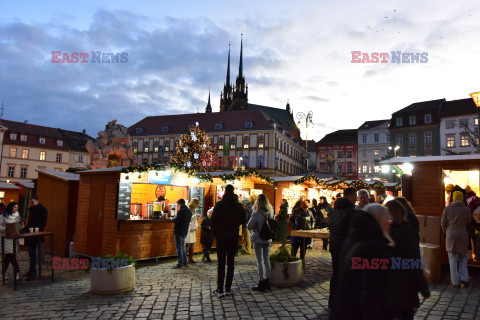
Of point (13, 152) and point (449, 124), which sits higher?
point (449, 124)

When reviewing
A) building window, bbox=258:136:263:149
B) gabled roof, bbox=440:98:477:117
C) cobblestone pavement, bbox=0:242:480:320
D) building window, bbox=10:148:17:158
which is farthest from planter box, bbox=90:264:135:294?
building window, bbox=10:148:17:158

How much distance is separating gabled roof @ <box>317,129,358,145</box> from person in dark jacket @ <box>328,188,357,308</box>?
210ft

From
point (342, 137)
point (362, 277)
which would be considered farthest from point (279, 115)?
point (362, 277)

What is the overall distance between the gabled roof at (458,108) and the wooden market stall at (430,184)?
42.7m

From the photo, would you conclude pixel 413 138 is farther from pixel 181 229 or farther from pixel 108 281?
pixel 108 281

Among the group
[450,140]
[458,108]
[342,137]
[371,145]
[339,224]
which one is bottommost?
[339,224]

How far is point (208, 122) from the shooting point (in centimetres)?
6731

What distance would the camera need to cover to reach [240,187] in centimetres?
1557

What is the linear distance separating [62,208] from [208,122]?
2205 inches

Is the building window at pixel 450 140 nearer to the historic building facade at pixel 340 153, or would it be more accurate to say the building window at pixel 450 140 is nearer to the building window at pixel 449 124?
the building window at pixel 449 124

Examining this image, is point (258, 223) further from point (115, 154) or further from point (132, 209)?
point (115, 154)

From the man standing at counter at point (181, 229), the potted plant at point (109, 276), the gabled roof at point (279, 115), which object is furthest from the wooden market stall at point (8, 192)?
the gabled roof at point (279, 115)

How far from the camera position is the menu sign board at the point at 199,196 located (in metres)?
12.4

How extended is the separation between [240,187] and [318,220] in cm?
374
